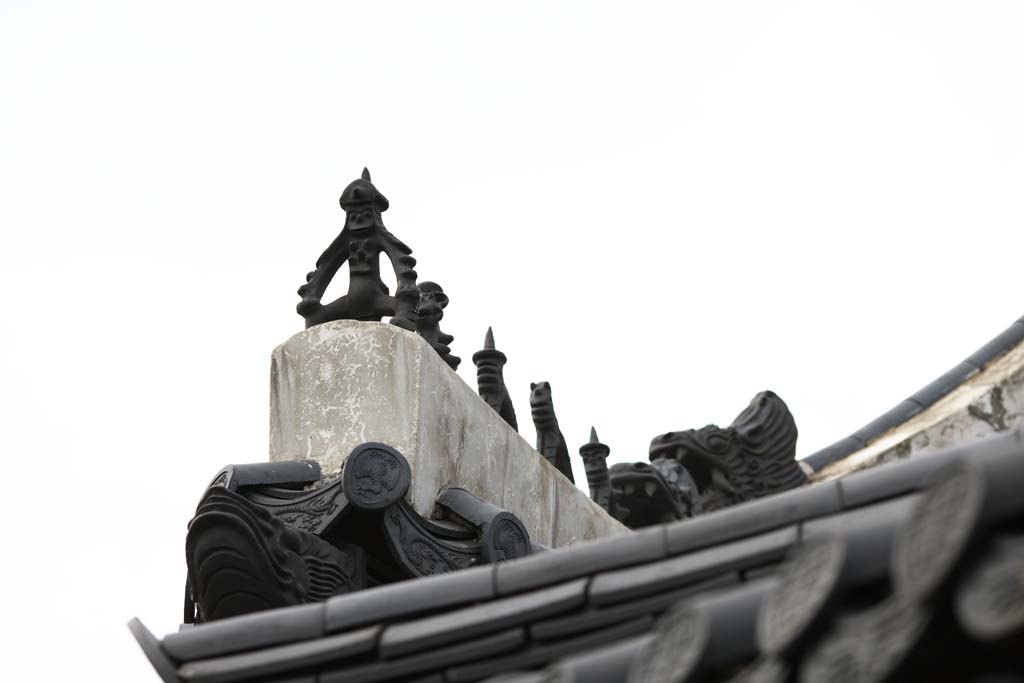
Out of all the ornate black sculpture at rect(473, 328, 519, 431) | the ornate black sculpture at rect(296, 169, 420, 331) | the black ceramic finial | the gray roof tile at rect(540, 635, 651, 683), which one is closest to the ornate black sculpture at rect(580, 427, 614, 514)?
the black ceramic finial

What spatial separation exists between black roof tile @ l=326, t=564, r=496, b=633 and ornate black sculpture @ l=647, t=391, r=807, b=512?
2652 mm

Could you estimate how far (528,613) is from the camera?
15.4ft

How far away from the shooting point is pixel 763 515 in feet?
14.5

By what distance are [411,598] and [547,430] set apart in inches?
326

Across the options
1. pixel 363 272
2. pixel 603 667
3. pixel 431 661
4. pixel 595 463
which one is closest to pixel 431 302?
pixel 363 272

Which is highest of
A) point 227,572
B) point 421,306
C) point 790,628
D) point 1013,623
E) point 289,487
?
point 421,306

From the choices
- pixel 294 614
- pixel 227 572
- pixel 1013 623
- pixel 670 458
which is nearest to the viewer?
pixel 1013 623

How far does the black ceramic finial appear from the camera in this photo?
44.7ft

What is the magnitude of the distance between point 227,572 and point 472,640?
11.9 ft

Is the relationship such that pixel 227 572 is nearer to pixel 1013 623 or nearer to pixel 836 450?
pixel 836 450

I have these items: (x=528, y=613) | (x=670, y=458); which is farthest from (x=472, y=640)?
(x=670, y=458)

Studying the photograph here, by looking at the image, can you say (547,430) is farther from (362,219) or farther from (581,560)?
(581,560)

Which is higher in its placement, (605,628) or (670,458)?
(670,458)

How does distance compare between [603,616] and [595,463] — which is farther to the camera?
[595,463]
